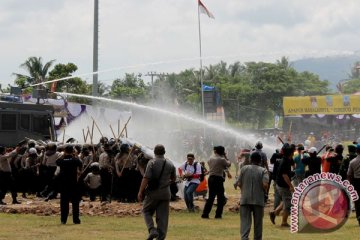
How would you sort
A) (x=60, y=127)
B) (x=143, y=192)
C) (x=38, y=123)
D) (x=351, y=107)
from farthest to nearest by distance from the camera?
(x=351, y=107)
(x=60, y=127)
(x=38, y=123)
(x=143, y=192)

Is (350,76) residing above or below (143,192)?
above

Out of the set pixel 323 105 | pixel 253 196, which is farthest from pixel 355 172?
pixel 323 105

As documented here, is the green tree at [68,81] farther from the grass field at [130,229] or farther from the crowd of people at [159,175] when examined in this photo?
the grass field at [130,229]

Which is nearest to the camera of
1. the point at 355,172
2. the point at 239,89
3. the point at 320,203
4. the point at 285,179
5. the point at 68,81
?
the point at 320,203

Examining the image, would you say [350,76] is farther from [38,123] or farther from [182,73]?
[38,123]

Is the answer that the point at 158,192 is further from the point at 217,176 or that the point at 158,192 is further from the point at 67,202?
the point at 217,176

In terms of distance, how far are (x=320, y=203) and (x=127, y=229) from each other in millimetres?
4922

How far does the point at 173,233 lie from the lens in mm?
18125

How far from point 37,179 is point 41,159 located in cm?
100

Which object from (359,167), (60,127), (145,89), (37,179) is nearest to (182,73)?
(145,89)

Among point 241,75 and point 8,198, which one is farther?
point 241,75

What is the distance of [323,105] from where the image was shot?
268 ft

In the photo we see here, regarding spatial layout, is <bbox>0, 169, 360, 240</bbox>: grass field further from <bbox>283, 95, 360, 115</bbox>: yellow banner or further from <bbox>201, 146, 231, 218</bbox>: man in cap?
<bbox>283, 95, 360, 115</bbox>: yellow banner

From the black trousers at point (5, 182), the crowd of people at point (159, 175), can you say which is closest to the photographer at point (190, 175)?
the crowd of people at point (159, 175)
